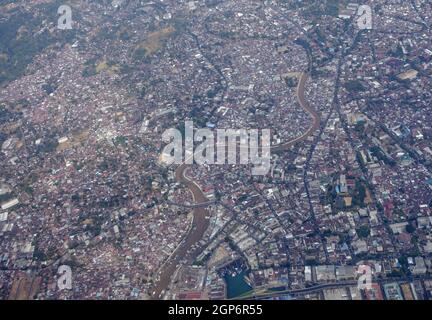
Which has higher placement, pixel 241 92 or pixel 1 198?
pixel 241 92

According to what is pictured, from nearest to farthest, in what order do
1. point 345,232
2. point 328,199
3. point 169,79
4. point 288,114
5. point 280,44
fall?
point 345,232 < point 328,199 < point 288,114 < point 169,79 < point 280,44

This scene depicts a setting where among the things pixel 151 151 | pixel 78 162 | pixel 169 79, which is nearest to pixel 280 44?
pixel 169 79

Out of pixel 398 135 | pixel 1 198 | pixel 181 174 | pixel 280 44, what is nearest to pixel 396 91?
pixel 398 135

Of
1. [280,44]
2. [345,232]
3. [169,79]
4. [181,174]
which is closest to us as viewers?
[345,232]

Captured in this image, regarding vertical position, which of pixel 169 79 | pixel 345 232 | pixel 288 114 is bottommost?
pixel 345 232

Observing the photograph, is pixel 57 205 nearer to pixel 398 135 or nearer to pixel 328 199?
pixel 328 199

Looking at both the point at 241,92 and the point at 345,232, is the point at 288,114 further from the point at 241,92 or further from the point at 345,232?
the point at 345,232

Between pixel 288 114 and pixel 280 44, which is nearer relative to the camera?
pixel 288 114
